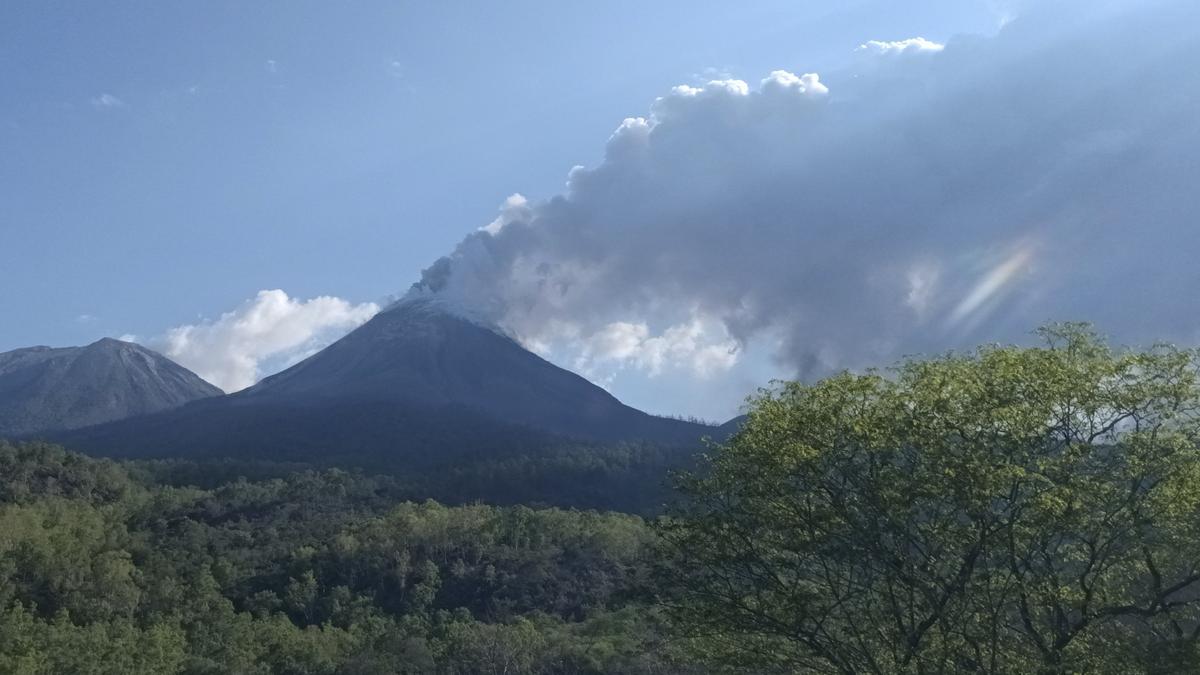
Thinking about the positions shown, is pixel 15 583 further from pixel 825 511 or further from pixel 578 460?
pixel 578 460

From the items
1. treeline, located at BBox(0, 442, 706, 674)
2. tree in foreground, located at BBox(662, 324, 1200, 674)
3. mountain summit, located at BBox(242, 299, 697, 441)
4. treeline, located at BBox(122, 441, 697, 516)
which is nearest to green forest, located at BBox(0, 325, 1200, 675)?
tree in foreground, located at BBox(662, 324, 1200, 674)

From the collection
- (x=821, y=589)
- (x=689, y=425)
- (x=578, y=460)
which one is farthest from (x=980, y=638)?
(x=689, y=425)

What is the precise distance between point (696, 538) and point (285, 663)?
35717mm

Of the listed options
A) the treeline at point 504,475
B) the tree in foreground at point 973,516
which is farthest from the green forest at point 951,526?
the treeline at point 504,475

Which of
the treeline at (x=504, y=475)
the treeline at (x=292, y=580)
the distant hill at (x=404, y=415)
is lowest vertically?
the treeline at (x=292, y=580)

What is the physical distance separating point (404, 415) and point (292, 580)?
3576 inches

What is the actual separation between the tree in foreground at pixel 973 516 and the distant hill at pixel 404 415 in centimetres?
11398

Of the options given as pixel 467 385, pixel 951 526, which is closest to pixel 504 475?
pixel 467 385

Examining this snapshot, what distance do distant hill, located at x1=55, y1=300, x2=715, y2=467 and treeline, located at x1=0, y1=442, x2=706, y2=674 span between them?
1637 inches

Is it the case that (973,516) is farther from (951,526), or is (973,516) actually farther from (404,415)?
(404,415)

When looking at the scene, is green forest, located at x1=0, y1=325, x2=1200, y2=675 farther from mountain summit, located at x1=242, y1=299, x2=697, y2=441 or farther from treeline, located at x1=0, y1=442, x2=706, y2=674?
mountain summit, located at x1=242, y1=299, x2=697, y2=441

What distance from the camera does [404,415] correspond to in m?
152

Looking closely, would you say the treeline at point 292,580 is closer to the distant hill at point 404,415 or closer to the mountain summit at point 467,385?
the distant hill at point 404,415

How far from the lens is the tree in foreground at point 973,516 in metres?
13.2
